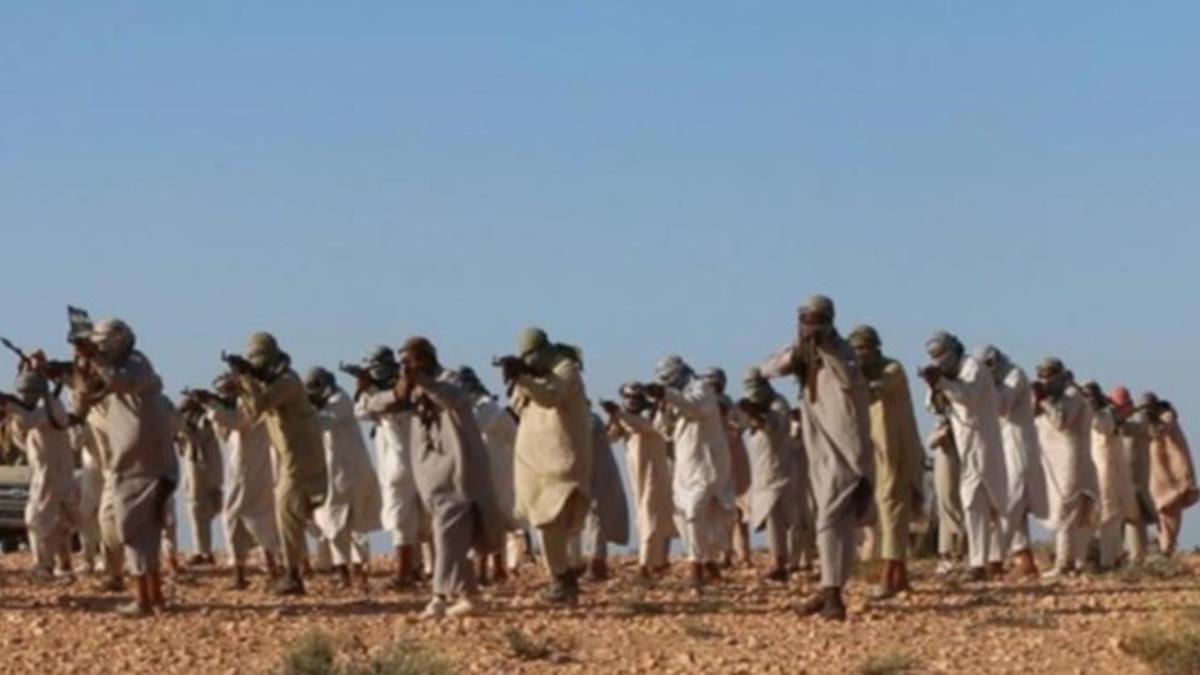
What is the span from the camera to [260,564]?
75.0 ft

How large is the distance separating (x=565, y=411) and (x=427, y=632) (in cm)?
231

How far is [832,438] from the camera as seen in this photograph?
15.2 m

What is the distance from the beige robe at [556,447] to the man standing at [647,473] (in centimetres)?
395

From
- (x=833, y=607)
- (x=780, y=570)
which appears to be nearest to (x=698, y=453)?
(x=780, y=570)

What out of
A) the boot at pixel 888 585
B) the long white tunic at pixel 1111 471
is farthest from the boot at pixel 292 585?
the long white tunic at pixel 1111 471

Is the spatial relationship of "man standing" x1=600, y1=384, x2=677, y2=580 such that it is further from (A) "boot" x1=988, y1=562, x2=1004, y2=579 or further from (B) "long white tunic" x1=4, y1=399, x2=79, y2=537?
(B) "long white tunic" x1=4, y1=399, x2=79, y2=537

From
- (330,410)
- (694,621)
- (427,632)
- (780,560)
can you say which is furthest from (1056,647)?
(330,410)

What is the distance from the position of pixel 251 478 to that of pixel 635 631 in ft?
16.5

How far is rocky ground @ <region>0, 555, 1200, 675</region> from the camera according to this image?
1292cm

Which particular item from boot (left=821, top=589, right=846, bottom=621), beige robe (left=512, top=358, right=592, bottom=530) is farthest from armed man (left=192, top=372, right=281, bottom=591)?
boot (left=821, top=589, right=846, bottom=621)

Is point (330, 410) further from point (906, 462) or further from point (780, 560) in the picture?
point (906, 462)

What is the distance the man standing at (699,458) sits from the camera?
19516 mm

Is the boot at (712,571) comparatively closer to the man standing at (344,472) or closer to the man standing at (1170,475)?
the man standing at (344,472)

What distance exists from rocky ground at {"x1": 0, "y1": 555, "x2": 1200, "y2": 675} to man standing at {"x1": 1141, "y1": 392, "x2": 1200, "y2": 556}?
593cm
